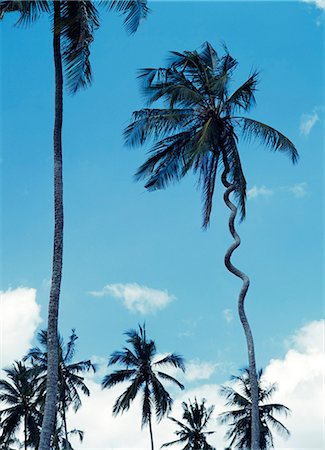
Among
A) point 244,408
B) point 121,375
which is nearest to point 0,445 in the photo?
point 121,375

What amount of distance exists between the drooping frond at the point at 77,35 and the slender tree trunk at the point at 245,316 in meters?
6.44

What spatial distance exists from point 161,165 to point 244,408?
21670 millimetres

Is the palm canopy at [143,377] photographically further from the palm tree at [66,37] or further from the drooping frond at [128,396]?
the palm tree at [66,37]

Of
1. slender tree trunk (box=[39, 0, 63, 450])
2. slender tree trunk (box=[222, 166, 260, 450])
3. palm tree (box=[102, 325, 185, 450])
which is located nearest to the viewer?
slender tree trunk (box=[39, 0, 63, 450])

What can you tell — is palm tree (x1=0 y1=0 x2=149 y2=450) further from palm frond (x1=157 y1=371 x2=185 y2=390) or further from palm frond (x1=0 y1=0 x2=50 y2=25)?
palm frond (x1=157 y1=371 x2=185 y2=390)

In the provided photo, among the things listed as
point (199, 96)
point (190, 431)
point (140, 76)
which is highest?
point (140, 76)

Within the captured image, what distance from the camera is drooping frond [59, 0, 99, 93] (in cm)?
1496

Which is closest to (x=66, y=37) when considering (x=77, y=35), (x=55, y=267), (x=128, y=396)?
(x=77, y=35)

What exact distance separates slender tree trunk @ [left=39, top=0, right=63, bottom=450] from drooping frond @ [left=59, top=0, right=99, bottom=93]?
0.18 metres

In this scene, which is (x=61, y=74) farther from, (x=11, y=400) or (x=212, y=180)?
(x=11, y=400)

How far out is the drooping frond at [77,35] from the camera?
49.1ft

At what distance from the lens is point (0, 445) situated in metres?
41.3

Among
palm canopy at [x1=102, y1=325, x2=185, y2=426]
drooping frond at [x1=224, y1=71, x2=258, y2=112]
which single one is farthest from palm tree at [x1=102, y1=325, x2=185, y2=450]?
drooping frond at [x1=224, y1=71, x2=258, y2=112]

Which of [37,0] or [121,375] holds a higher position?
[37,0]
